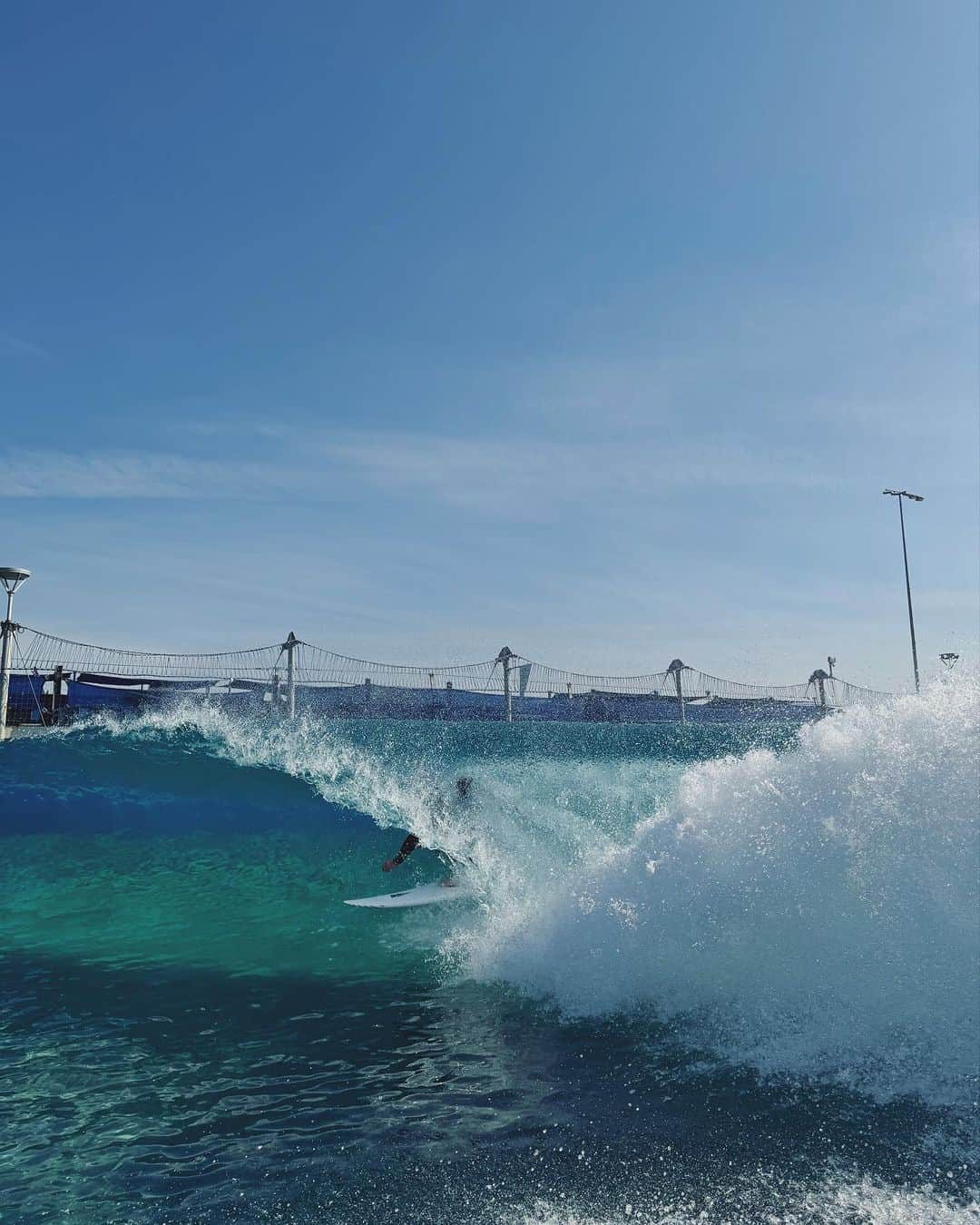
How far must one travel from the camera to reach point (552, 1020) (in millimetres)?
6250

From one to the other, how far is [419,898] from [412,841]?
0.82 m

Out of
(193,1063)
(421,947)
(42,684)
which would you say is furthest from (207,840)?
(42,684)

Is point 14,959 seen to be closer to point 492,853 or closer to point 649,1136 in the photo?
point 492,853

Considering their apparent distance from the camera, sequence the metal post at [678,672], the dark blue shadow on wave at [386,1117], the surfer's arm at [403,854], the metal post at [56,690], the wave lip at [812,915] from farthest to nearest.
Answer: the metal post at [678,672], the metal post at [56,690], the surfer's arm at [403,854], the wave lip at [812,915], the dark blue shadow on wave at [386,1117]

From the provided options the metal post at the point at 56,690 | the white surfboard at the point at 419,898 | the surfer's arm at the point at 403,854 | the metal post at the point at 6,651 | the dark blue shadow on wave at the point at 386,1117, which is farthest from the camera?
the metal post at the point at 56,690

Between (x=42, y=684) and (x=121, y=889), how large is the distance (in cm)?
1561

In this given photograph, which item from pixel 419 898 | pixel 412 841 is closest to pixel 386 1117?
pixel 419 898

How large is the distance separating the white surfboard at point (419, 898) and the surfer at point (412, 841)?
234mm

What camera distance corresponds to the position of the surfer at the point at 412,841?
10.2m

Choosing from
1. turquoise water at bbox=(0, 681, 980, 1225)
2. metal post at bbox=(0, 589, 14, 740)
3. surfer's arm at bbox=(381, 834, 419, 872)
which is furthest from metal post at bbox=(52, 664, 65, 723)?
surfer's arm at bbox=(381, 834, 419, 872)

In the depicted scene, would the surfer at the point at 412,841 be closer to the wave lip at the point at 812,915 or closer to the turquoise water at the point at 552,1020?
the turquoise water at the point at 552,1020

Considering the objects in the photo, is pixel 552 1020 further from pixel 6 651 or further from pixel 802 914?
pixel 6 651

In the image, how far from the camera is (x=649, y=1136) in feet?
14.2

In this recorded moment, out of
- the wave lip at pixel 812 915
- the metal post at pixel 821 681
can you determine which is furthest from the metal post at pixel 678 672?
the wave lip at pixel 812 915
